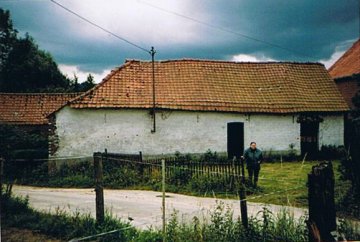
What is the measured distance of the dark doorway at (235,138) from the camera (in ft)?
58.4

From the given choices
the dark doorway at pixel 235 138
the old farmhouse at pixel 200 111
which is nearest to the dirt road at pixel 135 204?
the old farmhouse at pixel 200 111

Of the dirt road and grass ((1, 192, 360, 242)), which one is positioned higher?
grass ((1, 192, 360, 242))

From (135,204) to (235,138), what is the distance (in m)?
10.0

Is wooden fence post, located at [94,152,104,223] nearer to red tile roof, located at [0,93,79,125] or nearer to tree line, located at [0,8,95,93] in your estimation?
tree line, located at [0,8,95,93]

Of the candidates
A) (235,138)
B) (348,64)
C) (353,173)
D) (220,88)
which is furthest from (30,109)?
(348,64)

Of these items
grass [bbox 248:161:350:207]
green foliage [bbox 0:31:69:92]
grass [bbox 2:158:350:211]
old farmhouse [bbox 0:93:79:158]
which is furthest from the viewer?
old farmhouse [bbox 0:93:79:158]

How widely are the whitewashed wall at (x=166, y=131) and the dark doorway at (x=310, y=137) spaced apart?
36 cm

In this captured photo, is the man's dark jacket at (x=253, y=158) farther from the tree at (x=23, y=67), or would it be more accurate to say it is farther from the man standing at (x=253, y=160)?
the tree at (x=23, y=67)

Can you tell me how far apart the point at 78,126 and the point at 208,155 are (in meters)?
6.55

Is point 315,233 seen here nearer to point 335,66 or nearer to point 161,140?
point 161,140

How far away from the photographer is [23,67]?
49.0 feet

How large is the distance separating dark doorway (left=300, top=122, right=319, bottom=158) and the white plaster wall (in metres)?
0.24

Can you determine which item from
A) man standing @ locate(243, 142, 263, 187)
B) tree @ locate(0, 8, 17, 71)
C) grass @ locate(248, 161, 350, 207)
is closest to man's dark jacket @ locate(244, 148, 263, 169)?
man standing @ locate(243, 142, 263, 187)

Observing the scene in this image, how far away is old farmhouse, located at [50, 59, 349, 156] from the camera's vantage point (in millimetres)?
16156
